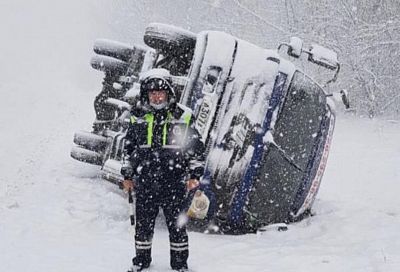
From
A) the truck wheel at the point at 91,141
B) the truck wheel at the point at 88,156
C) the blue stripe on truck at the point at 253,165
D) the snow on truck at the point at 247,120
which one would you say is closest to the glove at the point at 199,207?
the snow on truck at the point at 247,120

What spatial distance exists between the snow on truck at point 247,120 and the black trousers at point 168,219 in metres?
0.96

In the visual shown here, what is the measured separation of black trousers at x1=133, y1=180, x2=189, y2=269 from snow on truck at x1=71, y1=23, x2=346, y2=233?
0.96 meters

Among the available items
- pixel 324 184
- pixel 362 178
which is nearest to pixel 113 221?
pixel 324 184

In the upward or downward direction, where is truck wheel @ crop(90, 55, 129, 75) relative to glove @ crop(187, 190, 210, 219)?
upward

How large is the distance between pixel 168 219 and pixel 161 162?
50 cm

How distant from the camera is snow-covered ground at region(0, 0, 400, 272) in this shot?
5.33 meters

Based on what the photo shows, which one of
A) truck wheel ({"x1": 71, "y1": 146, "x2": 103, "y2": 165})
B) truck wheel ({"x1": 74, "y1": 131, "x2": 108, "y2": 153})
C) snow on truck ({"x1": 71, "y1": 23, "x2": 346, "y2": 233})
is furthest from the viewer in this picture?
truck wheel ({"x1": 71, "y1": 146, "x2": 103, "y2": 165})

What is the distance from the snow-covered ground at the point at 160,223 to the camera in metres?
5.33

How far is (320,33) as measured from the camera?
53.9 feet

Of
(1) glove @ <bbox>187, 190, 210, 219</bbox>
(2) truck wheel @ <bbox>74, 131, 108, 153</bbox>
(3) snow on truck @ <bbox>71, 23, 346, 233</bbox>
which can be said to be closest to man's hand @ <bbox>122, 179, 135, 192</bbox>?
(1) glove @ <bbox>187, 190, 210, 219</bbox>

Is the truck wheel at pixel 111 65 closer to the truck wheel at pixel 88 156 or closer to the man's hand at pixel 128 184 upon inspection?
the truck wheel at pixel 88 156

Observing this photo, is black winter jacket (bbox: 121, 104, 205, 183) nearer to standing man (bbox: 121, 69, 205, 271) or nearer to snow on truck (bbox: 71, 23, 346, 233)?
standing man (bbox: 121, 69, 205, 271)

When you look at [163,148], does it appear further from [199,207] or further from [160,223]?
[160,223]

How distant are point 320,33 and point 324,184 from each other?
7526 mm
